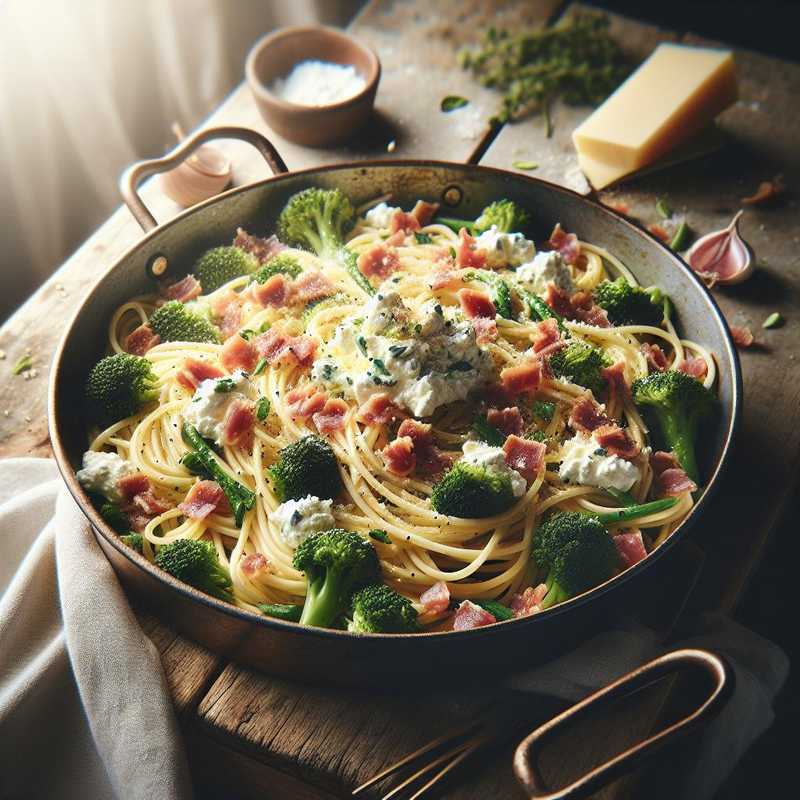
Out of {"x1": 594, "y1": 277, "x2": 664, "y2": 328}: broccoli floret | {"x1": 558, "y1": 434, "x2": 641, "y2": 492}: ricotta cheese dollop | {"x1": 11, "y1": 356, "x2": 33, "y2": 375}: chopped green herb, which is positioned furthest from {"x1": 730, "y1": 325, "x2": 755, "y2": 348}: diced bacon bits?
{"x1": 11, "y1": 356, "x2": 33, "y2": 375}: chopped green herb

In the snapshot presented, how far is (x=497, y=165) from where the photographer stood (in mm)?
→ 5184

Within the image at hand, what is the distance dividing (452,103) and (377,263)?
183 centimetres

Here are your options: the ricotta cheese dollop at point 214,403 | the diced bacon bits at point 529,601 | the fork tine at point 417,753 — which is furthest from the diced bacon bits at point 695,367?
the ricotta cheese dollop at point 214,403

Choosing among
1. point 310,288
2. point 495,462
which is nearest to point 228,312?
point 310,288

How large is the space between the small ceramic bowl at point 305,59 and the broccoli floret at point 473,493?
8.68 feet

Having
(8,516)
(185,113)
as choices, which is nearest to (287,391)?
(8,516)

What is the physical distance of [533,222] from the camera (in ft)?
14.6

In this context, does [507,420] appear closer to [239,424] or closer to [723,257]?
[239,424]

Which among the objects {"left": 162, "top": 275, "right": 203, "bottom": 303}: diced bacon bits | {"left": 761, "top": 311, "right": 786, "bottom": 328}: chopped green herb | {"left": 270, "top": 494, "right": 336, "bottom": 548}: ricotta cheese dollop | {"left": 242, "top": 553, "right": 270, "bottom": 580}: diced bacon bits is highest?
{"left": 162, "top": 275, "right": 203, "bottom": 303}: diced bacon bits

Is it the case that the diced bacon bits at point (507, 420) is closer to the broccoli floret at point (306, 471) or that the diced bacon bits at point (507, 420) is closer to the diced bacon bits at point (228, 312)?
the broccoli floret at point (306, 471)

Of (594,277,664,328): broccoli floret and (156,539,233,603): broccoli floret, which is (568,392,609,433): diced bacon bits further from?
(156,539,233,603): broccoli floret

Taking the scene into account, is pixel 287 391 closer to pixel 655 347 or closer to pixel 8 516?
pixel 8 516

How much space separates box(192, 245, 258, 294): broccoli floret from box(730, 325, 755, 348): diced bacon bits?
225 cm

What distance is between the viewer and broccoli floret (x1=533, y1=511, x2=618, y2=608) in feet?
9.98
